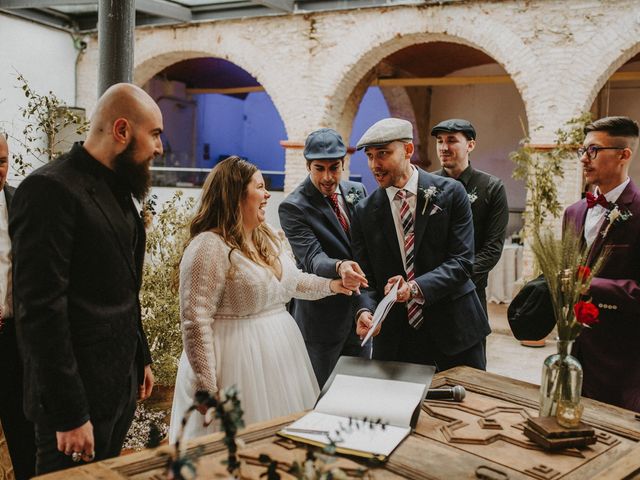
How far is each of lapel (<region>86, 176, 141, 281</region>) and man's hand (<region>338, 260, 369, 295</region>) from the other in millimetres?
964

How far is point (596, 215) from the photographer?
2998mm

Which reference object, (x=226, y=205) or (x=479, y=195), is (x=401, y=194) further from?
(x=479, y=195)

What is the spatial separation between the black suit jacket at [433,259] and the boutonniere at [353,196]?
0.62 meters

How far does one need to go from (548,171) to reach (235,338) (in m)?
6.09

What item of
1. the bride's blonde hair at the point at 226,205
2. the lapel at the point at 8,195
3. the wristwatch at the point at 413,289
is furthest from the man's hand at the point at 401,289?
the lapel at the point at 8,195

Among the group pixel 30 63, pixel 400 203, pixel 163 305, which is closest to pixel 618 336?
pixel 400 203

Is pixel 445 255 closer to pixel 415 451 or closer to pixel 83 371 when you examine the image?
pixel 415 451

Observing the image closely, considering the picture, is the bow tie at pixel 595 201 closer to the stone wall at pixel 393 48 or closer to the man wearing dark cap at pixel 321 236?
the man wearing dark cap at pixel 321 236

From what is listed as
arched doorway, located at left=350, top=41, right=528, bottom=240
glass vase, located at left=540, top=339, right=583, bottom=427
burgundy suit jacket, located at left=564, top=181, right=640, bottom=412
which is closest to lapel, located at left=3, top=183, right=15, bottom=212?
glass vase, located at left=540, top=339, right=583, bottom=427

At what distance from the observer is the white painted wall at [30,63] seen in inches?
422

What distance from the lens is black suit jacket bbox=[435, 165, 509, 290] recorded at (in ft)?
13.2

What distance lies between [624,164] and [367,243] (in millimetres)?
1183

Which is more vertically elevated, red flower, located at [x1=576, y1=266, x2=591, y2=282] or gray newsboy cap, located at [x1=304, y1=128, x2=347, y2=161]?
gray newsboy cap, located at [x1=304, y1=128, x2=347, y2=161]

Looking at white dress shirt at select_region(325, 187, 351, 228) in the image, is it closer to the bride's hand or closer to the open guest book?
the bride's hand
